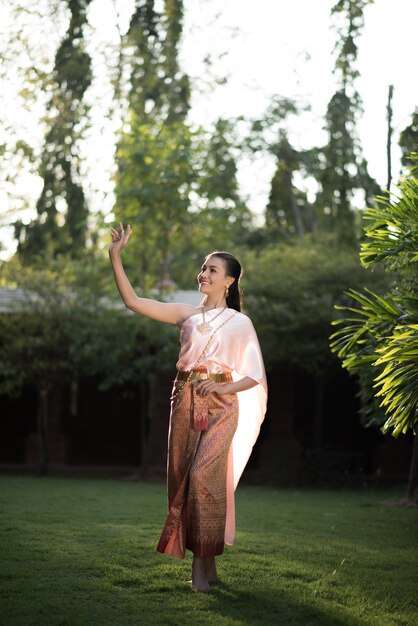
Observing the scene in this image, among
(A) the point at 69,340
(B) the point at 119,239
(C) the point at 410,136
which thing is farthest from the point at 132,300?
(A) the point at 69,340

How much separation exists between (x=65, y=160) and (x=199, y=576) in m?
23.1

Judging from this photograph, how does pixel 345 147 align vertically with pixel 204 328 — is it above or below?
above

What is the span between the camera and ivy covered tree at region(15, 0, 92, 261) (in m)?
25.5

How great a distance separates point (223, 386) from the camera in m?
5.52

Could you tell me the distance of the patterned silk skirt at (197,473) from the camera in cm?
544

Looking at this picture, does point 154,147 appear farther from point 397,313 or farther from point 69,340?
point 397,313

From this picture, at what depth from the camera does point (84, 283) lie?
1700cm

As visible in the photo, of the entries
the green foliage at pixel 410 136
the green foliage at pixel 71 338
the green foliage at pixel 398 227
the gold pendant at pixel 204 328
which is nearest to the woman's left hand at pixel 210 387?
the gold pendant at pixel 204 328

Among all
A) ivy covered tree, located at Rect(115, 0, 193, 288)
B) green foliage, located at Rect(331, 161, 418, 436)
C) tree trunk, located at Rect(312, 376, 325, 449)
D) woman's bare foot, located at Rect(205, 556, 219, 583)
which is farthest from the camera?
ivy covered tree, located at Rect(115, 0, 193, 288)

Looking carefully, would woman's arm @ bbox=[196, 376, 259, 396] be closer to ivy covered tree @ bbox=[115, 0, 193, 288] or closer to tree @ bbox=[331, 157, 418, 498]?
tree @ bbox=[331, 157, 418, 498]

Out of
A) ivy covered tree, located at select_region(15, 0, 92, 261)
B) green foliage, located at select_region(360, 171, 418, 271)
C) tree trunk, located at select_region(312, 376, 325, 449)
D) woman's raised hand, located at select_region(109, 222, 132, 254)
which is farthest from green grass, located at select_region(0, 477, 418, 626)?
ivy covered tree, located at select_region(15, 0, 92, 261)

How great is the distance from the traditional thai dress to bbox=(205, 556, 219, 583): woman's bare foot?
0.12 m

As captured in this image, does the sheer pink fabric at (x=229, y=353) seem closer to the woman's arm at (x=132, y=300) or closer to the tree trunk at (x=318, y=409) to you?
the woman's arm at (x=132, y=300)

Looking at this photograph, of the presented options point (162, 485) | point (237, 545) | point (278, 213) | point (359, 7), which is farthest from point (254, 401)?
point (278, 213)
